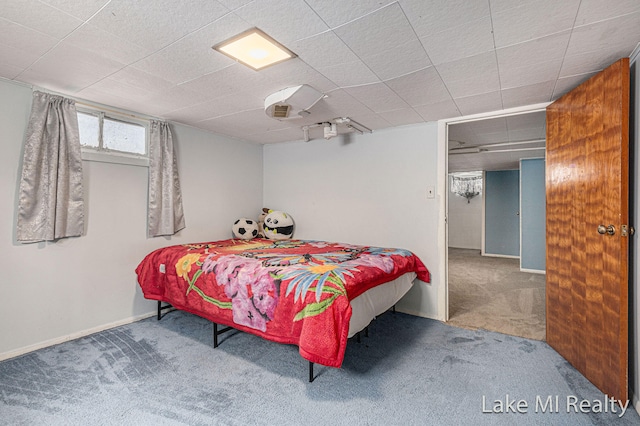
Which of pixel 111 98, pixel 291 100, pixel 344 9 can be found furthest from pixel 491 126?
pixel 111 98

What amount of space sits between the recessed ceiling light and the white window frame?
1.79 meters

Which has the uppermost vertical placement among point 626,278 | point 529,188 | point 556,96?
point 556,96

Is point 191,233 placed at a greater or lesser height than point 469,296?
greater

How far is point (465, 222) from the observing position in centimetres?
848

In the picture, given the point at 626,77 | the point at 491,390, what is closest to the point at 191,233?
the point at 491,390

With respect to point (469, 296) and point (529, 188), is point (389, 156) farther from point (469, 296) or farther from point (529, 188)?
point (529, 188)

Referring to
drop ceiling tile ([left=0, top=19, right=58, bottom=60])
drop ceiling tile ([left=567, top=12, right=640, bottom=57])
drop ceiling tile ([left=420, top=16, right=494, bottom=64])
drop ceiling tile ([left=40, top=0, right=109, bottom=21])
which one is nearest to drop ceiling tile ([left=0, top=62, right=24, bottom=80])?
drop ceiling tile ([left=0, top=19, right=58, bottom=60])

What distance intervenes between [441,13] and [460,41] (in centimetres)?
31

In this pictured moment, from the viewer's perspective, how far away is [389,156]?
3.58 metres

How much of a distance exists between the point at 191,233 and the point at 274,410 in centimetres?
243

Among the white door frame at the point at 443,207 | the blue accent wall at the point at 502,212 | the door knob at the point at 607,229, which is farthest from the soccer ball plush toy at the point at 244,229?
the blue accent wall at the point at 502,212

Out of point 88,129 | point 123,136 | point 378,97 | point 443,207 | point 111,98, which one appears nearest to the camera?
point 378,97

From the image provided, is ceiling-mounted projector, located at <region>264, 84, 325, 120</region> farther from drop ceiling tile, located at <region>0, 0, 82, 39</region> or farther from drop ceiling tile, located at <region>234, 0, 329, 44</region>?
drop ceiling tile, located at <region>0, 0, 82, 39</region>

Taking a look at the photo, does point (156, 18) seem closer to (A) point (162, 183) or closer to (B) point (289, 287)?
(B) point (289, 287)
